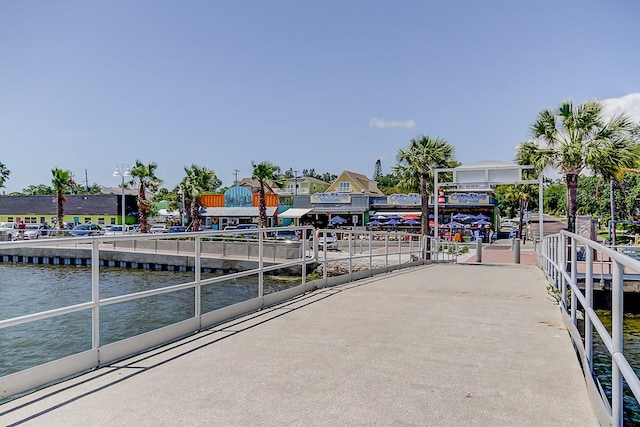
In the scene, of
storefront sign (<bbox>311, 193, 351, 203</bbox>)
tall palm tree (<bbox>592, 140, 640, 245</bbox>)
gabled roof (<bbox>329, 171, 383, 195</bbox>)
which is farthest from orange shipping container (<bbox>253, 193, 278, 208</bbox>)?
tall palm tree (<bbox>592, 140, 640, 245</bbox>)

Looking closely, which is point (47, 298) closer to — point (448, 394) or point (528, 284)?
point (528, 284)

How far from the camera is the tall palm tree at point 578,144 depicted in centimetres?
2233

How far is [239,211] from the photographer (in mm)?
60375

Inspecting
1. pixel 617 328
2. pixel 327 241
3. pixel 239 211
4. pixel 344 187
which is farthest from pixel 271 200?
pixel 617 328

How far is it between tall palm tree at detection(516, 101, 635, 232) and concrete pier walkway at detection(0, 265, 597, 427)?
1737cm

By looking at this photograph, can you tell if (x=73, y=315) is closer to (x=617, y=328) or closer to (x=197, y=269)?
(x=197, y=269)

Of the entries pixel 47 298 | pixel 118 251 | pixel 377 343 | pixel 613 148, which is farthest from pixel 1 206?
pixel 377 343

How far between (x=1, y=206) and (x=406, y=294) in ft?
252

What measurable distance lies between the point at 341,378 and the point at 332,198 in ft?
173

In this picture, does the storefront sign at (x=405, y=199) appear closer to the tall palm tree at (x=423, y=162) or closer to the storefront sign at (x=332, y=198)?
the storefront sign at (x=332, y=198)

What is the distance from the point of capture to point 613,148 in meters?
22.3

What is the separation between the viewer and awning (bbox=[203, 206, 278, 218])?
5903cm

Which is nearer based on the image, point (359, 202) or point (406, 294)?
point (406, 294)

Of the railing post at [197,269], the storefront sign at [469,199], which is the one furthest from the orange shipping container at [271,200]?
the railing post at [197,269]
